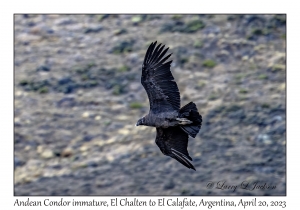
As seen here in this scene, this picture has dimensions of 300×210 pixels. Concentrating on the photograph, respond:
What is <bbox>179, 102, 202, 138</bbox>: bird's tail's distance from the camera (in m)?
12.9

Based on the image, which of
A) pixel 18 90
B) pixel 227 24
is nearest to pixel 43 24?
pixel 18 90

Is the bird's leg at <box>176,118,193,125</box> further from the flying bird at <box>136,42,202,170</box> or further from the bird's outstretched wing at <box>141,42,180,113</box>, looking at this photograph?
the bird's outstretched wing at <box>141,42,180,113</box>

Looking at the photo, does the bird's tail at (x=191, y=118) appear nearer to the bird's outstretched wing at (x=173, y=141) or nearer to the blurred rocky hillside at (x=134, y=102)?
the bird's outstretched wing at (x=173, y=141)

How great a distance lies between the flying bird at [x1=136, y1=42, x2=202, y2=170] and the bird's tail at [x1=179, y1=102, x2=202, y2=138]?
1.03ft

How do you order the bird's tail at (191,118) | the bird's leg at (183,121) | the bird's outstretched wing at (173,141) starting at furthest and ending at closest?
1. the bird's outstretched wing at (173,141)
2. the bird's leg at (183,121)
3. the bird's tail at (191,118)

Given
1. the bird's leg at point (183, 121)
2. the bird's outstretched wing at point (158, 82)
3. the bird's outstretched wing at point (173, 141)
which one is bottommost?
the bird's outstretched wing at point (173, 141)

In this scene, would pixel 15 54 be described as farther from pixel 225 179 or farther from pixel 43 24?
pixel 225 179

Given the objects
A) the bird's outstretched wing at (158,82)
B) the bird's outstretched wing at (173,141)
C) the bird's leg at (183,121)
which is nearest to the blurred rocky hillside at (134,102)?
the bird's outstretched wing at (173,141)

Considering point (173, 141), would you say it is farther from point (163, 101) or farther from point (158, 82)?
point (158, 82)

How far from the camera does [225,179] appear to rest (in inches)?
834

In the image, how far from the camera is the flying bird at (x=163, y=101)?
13617 millimetres

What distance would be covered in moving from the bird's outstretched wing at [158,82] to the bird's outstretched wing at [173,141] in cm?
57

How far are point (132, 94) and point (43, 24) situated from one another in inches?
230

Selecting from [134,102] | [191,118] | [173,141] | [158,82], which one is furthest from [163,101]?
[134,102]
